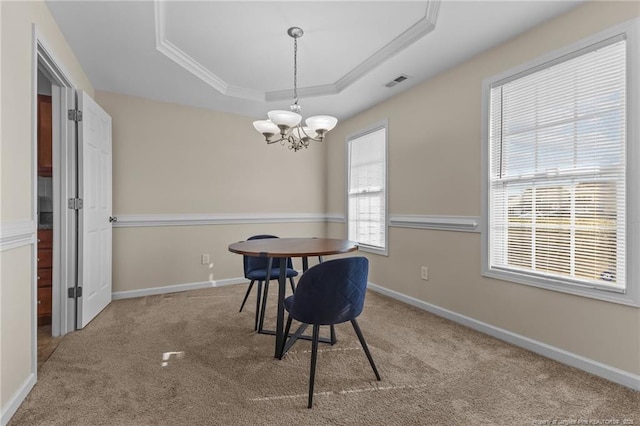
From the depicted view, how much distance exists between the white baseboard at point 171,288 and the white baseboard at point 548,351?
2.55 m

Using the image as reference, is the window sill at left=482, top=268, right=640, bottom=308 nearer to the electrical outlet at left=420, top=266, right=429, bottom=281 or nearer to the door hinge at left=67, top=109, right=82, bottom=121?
the electrical outlet at left=420, top=266, right=429, bottom=281

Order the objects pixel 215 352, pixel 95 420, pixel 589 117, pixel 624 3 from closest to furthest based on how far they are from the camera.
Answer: pixel 95 420 < pixel 624 3 < pixel 589 117 < pixel 215 352

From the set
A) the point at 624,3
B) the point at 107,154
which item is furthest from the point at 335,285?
the point at 107,154

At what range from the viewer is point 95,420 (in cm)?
156

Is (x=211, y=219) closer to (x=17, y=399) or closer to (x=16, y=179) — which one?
(x=16, y=179)

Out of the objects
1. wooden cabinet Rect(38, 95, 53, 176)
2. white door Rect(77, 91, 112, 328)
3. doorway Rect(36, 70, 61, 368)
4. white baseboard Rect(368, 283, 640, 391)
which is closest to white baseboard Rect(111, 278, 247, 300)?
white door Rect(77, 91, 112, 328)

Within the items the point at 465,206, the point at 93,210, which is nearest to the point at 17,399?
the point at 93,210

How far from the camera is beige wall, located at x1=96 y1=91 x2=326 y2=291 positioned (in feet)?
12.1

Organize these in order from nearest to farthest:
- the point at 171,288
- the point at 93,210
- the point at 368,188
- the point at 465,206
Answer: the point at 465,206, the point at 93,210, the point at 171,288, the point at 368,188

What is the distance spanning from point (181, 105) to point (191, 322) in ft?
8.78

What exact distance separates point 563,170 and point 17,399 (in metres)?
3.53

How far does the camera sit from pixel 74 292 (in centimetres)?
273

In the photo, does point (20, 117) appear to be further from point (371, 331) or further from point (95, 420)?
point (371, 331)

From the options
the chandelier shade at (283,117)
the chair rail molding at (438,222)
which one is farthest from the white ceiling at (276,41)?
the chair rail molding at (438,222)
